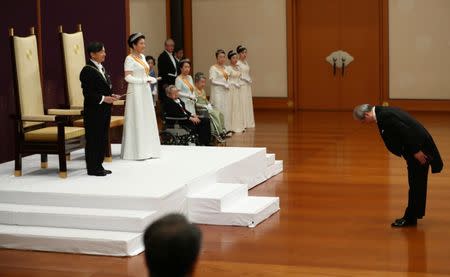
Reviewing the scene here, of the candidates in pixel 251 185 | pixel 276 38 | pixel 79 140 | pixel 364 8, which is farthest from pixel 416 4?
pixel 79 140

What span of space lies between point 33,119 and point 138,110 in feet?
4.21

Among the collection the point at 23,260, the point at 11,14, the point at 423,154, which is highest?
the point at 11,14

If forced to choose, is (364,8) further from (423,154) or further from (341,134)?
(423,154)

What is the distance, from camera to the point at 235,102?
14.4 metres

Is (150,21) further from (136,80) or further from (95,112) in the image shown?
(95,112)

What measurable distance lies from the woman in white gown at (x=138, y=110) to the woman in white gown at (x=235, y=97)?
205 inches

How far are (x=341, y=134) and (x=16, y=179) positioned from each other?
22.5 ft

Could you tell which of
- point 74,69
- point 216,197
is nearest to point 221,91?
point 74,69

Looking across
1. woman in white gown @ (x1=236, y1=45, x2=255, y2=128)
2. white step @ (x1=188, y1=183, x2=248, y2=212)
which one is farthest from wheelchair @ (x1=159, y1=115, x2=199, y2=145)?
woman in white gown @ (x1=236, y1=45, x2=255, y2=128)

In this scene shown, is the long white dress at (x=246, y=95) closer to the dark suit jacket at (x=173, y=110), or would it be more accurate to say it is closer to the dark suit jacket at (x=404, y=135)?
the dark suit jacket at (x=173, y=110)

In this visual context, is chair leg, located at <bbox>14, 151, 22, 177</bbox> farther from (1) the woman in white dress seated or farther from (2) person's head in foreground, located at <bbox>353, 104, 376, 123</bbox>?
(1) the woman in white dress seated

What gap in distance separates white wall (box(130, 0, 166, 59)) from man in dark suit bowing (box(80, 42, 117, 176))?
8103mm

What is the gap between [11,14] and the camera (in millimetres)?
9172

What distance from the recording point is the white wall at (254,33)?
59.3ft
